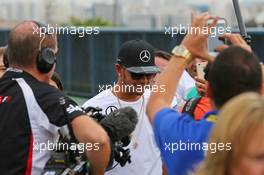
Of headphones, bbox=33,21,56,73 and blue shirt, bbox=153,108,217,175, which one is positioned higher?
headphones, bbox=33,21,56,73

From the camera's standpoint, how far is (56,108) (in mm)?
3232

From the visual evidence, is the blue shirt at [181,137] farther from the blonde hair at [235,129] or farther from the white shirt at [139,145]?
the white shirt at [139,145]

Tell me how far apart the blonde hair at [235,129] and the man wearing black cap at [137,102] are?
219 centimetres

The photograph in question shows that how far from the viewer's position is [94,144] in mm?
3205

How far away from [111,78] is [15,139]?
1125cm

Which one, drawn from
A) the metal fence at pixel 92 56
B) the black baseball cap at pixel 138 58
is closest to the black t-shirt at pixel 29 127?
the black baseball cap at pixel 138 58

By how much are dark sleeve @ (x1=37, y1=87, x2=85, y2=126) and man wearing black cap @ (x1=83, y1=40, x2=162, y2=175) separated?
1179 millimetres

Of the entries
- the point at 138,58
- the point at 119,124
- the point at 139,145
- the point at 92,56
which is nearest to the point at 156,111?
the point at 119,124

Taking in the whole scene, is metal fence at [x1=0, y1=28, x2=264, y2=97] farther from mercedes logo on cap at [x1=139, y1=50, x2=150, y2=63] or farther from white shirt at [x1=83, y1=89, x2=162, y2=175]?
white shirt at [x1=83, y1=89, x2=162, y2=175]

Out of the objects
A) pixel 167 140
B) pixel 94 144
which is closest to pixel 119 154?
pixel 94 144

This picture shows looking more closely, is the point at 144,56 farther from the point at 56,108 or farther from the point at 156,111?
the point at 156,111

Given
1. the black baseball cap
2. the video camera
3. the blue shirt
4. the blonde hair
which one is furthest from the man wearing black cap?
the blonde hair

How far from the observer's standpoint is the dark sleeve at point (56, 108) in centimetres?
320

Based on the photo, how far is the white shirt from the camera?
175 inches
